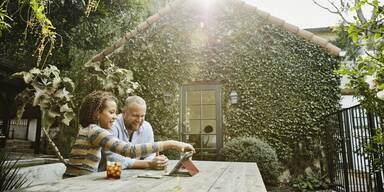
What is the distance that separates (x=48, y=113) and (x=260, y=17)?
6033 mm

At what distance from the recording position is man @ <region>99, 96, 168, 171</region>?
2.25m

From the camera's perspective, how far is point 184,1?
784 cm

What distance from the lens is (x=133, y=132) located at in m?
2.75

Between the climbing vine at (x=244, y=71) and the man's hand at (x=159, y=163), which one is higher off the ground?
the climbing vine at (x=244, y=71)

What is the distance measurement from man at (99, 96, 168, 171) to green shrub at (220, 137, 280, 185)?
3229 mm

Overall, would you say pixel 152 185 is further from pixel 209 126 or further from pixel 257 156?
pixel 209 126

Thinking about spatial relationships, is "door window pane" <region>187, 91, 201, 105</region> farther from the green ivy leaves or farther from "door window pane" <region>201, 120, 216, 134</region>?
the green ivy leaves

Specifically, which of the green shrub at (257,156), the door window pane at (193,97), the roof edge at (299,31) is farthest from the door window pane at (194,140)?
the roof edge at (299,31)

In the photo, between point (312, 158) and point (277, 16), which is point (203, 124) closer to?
point (312, 158)

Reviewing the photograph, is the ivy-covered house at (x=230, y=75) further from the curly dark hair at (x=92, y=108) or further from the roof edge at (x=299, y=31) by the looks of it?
the curly dark hair at (x=92, y=108)

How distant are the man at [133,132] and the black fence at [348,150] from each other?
3060 millimetres

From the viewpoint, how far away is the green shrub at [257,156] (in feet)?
17.9

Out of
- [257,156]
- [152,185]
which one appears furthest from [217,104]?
[152,185]

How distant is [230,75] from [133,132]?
15.5 ft
